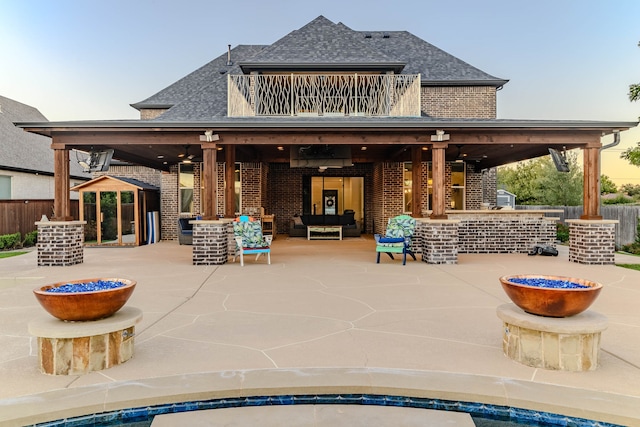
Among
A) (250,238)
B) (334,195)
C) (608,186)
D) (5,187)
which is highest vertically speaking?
(608,186)

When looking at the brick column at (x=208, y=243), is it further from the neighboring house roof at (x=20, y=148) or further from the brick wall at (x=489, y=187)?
the brick wall at (x=489, y=187)

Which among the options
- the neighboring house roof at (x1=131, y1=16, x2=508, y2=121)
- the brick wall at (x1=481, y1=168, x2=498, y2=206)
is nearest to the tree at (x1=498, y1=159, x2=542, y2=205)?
the brick wall at (x1=481, y1=168, x2=498, y2=206)

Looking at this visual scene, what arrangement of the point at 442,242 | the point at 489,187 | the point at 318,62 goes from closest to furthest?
the point at 442,242 < the point at 318,62 < the point at 489,187

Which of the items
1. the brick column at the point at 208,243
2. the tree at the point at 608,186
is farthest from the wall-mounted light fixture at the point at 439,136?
the tree at the point at 608,186

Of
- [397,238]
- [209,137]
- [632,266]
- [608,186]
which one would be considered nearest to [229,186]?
[209,137]

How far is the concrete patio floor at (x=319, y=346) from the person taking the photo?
2.75 meters

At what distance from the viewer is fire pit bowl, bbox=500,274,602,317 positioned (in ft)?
10.6

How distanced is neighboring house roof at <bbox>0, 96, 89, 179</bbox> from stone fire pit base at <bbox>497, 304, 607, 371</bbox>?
19139 mm

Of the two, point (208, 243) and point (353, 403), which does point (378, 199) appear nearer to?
point (208, 243)

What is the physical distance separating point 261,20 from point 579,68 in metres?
16.5

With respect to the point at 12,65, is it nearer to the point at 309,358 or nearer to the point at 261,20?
the point at 261,20

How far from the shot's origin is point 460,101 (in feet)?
54.5

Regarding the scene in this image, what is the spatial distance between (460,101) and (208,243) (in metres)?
11.8

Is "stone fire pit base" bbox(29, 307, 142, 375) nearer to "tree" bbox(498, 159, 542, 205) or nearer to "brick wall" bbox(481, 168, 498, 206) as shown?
"brick wall" bbox(481, 168, 498, 206)
